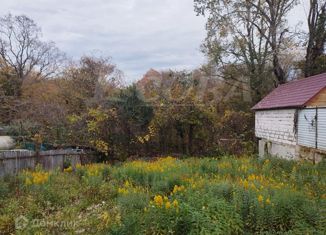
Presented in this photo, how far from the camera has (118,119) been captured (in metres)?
18.4

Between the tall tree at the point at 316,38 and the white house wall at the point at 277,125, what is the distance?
7.27 m

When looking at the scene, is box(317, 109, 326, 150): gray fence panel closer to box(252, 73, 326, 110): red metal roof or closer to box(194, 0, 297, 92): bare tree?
box(252, 73, 326, 110): red metal roof

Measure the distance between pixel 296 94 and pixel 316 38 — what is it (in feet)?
32.0

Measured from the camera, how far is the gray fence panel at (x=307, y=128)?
12.1 m

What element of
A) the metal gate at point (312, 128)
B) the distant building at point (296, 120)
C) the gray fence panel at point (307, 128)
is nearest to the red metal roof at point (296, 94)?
the distant building at point (296, 120)

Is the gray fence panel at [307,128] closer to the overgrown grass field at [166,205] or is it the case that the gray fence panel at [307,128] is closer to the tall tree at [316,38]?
the overgrown grass field at [166,205]

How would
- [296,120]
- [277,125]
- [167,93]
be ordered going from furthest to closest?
[167,93], [277,125], [296,120]

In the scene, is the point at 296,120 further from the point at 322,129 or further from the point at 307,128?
the point at 322,129

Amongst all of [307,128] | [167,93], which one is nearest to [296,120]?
[307,128]

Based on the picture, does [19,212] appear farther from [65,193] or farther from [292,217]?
[292,217]

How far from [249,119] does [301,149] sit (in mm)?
8625

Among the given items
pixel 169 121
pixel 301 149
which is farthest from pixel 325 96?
pixel 169 121

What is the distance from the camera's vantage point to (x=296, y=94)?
15078mm

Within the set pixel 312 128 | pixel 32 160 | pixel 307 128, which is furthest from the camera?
pixel 307 128
